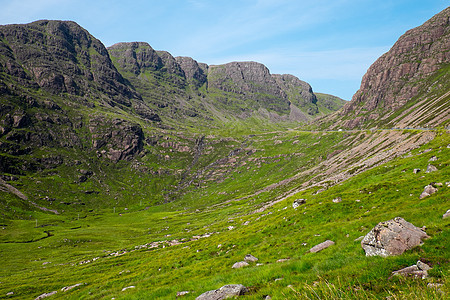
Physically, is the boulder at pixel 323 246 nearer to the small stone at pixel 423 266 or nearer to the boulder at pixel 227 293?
the boulder at pixel 227 293

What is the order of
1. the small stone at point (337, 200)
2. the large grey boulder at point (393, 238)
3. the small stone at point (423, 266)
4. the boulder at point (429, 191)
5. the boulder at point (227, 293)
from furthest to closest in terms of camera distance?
1. the small stone at point (337, 200)
2. the boulder at point (429, 191)
3. the large grey boulder at point (393, 238)
4. the boulder at point (227, 293)
5. the small stone at point (423, 266)

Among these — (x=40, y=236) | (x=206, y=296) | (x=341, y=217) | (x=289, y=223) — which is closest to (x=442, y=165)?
(x=341, y=217)

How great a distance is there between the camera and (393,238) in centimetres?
1473

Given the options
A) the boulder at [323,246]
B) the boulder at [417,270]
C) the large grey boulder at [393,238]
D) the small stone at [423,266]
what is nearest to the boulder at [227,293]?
the boulder at [417,270]

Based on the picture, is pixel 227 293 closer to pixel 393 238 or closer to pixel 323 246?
pixel 393 238

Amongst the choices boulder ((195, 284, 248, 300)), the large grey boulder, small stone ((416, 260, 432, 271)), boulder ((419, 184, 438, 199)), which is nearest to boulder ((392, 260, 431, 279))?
small stone ((416, 260, 432, 271))

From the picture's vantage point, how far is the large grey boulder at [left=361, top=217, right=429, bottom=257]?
14212 mm

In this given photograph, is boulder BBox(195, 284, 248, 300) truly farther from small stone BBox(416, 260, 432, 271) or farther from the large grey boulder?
the large grey boulder

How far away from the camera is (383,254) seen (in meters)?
14.5

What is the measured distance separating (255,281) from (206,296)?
3.70 meters

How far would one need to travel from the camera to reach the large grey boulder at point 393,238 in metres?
14.2

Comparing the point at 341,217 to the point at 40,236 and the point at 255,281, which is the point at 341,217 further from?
the point at 40,236

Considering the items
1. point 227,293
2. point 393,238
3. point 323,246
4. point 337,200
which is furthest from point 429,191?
point 227,293

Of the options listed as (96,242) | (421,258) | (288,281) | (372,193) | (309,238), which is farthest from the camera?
(96,242)
